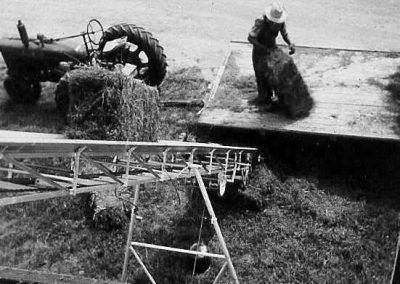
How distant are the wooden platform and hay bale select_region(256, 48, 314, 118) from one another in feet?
0.74

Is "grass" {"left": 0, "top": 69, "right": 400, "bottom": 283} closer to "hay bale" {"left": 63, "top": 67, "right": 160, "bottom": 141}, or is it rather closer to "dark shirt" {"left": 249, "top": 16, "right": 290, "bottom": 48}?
"hay bale" {"left": 63, "top": 67, "right": 160, "bottom": 141}

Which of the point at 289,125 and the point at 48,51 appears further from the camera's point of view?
the point at 48,51

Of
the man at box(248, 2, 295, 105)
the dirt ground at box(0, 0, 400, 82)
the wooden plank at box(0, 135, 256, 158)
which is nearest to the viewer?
the wooden plank at box(0, 135, 256, 158)

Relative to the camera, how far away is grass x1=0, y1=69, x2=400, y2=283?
27.3ft

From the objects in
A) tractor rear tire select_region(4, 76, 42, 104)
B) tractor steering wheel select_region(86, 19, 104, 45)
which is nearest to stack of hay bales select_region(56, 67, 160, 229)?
tractor steering wheel select_region(86, 19, 104, 45)

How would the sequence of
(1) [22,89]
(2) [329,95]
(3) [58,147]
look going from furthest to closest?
1. (1) [22,89]
2. (2) [329,95]
3. (3) [58,147]

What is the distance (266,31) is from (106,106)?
3.01 meters

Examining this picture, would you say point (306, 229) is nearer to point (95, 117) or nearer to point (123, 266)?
point (123, 266)

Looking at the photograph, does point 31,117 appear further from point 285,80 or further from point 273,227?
point 273,227

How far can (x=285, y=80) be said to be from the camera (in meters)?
10.2

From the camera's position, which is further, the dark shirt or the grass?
the dark shirt

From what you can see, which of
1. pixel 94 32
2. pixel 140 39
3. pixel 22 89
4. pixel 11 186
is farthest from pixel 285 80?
pixel 11 186

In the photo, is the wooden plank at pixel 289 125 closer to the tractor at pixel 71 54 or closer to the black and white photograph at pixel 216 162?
the black and white photograph at pixel 216 162

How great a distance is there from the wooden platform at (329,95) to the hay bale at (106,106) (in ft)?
4.26
